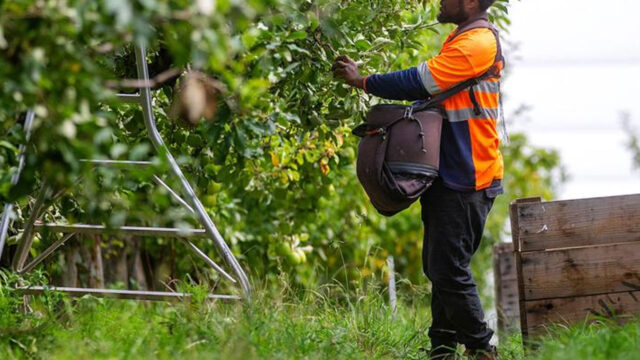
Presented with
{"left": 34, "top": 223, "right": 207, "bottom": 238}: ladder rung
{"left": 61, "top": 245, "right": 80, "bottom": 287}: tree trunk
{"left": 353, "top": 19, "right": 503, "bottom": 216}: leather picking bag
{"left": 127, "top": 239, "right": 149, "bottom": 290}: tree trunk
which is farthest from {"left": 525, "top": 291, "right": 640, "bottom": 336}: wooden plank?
{"left": 127, "top": 239, "right": 149, "bottom": 290}: tree trunk

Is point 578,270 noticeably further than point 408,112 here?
Yes

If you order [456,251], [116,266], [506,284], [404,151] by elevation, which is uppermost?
[404,151]

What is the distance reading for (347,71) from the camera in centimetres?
366

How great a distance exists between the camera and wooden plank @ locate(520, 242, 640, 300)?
12.6ft

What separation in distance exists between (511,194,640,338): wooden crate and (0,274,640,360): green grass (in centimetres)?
10

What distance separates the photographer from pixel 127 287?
7062 mm

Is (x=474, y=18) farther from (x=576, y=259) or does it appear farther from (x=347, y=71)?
(x=576, y=259)

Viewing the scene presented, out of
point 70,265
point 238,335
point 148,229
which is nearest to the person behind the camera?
point 238,335

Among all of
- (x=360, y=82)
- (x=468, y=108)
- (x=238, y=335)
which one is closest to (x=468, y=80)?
(x=468, y=108)

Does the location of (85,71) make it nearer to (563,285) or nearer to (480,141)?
(480,141)

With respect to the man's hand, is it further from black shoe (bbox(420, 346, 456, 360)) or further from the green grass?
black shoe (bbox(420, 346, 456, 360))

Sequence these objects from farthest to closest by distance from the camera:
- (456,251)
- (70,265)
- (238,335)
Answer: (70,265) → (456,251) → (238,335)

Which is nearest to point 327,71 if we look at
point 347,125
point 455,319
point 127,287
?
point 347,125

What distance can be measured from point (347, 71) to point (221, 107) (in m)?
0.63
